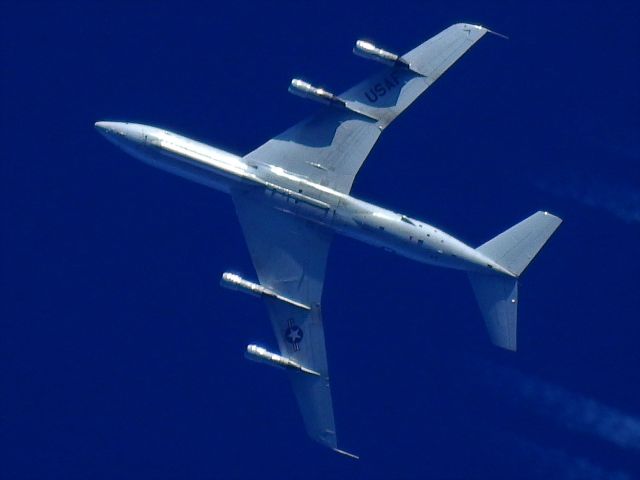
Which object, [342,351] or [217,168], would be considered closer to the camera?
[217,168]

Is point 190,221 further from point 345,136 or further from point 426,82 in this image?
point 426,82

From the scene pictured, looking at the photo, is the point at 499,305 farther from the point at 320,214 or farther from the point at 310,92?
the point at 310,92

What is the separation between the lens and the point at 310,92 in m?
55.3

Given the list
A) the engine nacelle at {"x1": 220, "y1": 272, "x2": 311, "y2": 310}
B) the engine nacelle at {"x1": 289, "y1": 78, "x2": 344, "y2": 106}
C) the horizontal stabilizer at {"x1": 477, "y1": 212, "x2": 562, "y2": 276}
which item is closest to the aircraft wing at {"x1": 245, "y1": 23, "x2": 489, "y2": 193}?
the engine nacelle at {"x1": 289, "y1": 78, "x2": 344, "y2": 106}

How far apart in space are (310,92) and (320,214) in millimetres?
6507

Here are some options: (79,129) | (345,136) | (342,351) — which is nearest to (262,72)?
(345,136)

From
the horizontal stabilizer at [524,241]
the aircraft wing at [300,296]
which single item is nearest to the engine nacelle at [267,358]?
the aircraft wing at [300,296]

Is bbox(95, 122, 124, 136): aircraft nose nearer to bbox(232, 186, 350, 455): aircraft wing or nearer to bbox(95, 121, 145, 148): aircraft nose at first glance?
bbox(95, 121, 145, 148): aircraft nose

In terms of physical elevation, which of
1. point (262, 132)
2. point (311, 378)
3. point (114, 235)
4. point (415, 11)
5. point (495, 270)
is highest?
point (415, 11)

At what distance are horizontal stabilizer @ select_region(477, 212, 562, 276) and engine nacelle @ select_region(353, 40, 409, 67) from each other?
11007 mm

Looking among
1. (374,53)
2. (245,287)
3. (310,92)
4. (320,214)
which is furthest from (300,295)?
(374,53)

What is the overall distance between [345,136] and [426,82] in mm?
5283

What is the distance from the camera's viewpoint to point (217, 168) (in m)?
54.8

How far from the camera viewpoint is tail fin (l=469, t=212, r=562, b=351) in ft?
180
